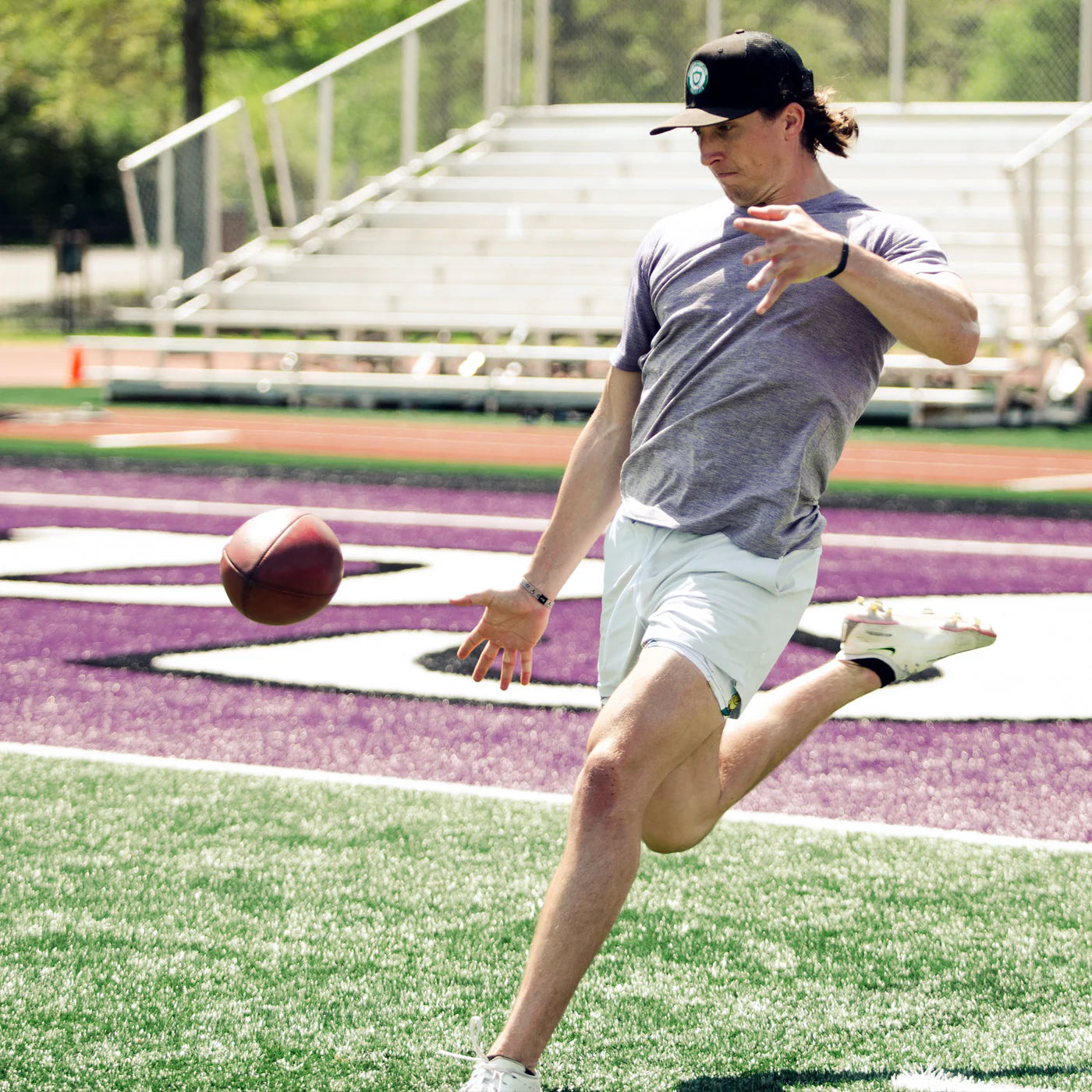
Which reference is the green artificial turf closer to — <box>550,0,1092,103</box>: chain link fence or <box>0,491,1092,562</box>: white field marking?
<box>0,491,1092,562</box>: white field marking

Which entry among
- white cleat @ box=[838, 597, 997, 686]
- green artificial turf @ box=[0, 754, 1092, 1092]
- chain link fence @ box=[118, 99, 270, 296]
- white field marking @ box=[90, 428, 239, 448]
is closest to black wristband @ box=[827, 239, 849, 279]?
white cleat @ box=[838, 597, 997, 686]

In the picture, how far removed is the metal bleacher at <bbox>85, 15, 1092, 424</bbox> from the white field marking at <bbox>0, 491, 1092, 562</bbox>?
6.82 meters

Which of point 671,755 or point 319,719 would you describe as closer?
point 671,755

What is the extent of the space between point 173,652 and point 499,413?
11513mm

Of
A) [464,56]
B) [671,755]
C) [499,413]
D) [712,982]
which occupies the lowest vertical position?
[499,413]

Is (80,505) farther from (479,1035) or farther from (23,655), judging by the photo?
(479,1035)

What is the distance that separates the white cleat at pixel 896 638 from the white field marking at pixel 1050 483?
27.4 feet

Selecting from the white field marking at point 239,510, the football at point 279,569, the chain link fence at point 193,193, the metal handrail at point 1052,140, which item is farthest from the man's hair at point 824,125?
the chain link fence at point 193,193

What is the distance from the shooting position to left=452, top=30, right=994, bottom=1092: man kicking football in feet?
11.4

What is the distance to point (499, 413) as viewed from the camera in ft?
61.7

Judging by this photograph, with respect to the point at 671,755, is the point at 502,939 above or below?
below

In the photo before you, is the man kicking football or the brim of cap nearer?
the man kicking football

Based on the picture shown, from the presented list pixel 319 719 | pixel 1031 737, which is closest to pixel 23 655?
pixel 319 719

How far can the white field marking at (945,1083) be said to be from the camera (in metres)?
3.36
